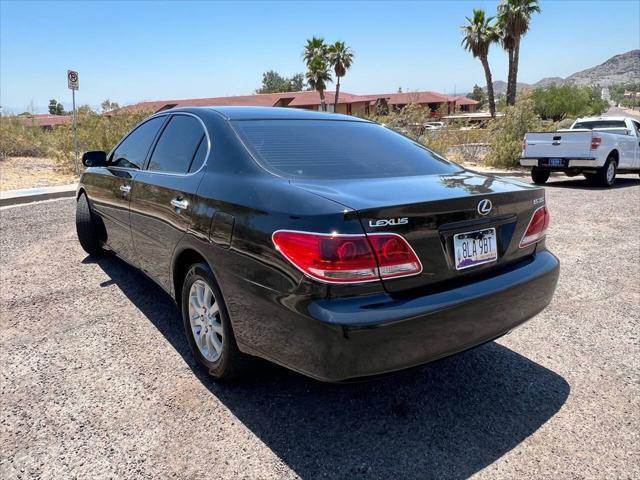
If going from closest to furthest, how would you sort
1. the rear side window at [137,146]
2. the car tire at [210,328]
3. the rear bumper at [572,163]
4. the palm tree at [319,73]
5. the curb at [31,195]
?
1. the car tire at [210,328]
2. the rear side window at [137,146]
3. the curb at [31,195]
4. the rear bumper at [572,163]
5. the palm tree at [319,73]

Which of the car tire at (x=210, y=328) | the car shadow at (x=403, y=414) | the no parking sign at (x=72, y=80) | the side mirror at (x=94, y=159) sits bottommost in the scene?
the car shadow at (x=403, y=414)

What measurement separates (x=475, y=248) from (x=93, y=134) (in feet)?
48.5

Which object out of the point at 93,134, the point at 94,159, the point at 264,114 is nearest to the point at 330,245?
the point at 264,114

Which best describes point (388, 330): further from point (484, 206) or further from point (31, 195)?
point (31, 195)

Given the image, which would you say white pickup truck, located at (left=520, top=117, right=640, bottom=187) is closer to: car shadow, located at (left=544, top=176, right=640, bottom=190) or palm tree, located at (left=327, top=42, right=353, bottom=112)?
car shadow, located at (left=544, top=176, right=640, bottom=190)

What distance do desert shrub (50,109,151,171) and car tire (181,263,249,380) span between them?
13.0 metres

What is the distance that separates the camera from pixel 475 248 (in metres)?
2.43

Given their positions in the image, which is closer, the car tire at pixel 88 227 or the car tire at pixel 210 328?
the car tire at pixel 210 328

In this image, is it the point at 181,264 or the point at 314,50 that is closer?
the point at 181,264

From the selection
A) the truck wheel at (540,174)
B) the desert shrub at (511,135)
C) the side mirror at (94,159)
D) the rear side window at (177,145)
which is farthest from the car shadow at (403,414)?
the desert shrub at (511,135)

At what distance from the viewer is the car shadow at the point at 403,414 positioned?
2.28 metres

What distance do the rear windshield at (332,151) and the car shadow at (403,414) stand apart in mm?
1116

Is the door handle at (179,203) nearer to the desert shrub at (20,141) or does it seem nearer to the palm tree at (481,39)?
the desert shrub at (20,141)

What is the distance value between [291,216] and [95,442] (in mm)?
1479
